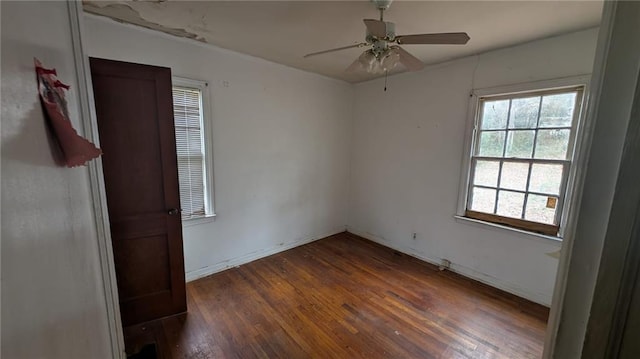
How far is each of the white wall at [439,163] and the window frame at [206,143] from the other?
2269mm

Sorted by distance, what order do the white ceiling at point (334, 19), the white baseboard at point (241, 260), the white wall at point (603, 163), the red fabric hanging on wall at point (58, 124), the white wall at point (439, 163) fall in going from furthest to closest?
the white baseboard at point (241, 260) → the white wall at point (439, 163) → the white ceiling at point (334, 19) → the red fabric hanging on wall at point (58, 124) → the white wall at point (603, 163)

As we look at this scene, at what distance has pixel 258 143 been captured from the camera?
10.1 feet

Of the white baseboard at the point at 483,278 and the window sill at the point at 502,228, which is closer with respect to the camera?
the window sill at the point at 502,228

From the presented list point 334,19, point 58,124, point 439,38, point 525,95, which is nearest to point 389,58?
point 439,38

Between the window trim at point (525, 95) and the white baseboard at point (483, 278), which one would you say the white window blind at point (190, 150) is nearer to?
the white baseboard at point (483, 278)

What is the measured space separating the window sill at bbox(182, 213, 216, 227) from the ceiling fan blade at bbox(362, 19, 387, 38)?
2367 mm

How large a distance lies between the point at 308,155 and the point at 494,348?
2.82m

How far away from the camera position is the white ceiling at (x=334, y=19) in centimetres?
175

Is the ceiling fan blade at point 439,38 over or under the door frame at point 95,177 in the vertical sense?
over

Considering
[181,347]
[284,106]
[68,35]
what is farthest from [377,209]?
[68,35]

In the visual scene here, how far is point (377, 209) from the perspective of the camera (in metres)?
3.82

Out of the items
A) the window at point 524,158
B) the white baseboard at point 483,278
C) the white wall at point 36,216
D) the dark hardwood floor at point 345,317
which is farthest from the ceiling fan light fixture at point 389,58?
the white baseboard at point 483,278

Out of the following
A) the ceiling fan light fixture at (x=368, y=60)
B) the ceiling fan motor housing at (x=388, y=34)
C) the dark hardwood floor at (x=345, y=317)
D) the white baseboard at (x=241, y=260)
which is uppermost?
the ceiling fan motor housing at (x=388, y=34)

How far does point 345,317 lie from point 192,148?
223 cm
